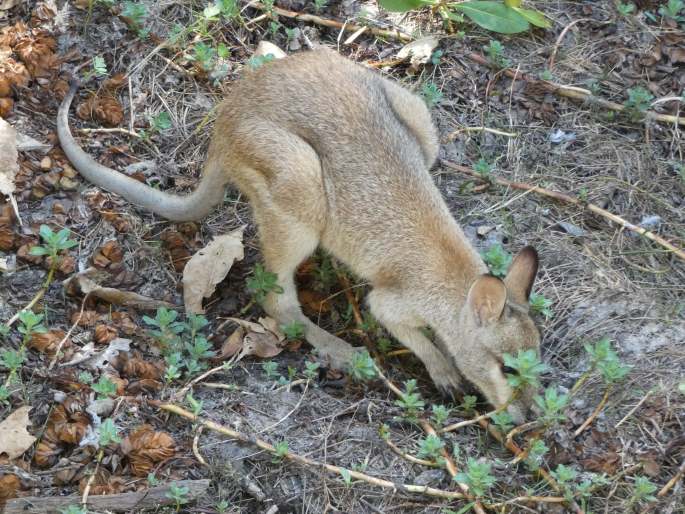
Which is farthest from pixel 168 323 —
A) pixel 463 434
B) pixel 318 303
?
pixel 463 434

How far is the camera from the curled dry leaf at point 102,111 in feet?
19.8

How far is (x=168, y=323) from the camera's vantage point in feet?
15.9

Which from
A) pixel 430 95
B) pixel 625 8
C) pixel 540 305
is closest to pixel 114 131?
pixel 430 95

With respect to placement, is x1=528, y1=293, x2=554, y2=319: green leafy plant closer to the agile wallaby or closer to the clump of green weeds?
the agile wallaby

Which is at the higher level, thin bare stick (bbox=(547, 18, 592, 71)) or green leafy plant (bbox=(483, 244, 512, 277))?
thin bare stick (bbox=(547, 18, 592, 71))

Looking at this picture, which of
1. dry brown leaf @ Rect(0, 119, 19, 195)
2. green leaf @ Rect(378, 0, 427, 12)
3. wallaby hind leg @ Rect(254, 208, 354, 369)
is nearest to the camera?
wallaby hind leg @ Rect(254, 208, 354, 369)

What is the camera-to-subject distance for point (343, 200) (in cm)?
523

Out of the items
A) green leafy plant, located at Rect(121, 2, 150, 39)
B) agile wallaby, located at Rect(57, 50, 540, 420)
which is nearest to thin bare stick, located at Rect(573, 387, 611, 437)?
agile wallaby, located at Rect(57, 50, 540, 420)

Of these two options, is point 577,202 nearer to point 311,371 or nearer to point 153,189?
point 311,371

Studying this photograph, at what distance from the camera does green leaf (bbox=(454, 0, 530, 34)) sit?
21.7ft

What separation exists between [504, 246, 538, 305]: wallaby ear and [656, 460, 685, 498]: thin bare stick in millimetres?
1106

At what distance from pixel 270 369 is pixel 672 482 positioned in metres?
2.04

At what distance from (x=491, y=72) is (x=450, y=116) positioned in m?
0.50

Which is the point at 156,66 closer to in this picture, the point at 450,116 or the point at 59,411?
the point at 450,116
